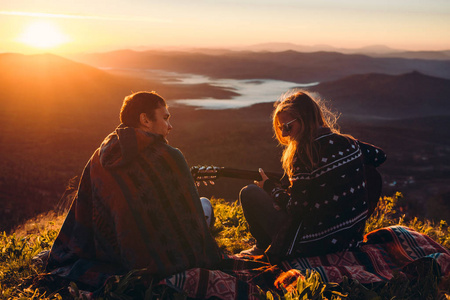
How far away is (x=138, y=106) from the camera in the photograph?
11.2 feet

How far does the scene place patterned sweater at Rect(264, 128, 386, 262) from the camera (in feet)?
11.5

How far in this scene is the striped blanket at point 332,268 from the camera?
A: 3245 mm

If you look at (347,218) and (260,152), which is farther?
(260,152)

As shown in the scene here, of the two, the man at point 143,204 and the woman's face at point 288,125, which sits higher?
the woman's face at point 288,125

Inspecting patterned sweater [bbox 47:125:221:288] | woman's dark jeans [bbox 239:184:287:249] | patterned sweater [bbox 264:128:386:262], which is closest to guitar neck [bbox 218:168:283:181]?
woman's dark jeans [bbox 239:184:287:249]

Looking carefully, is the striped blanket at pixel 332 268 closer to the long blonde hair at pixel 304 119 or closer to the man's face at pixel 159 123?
the long blonde hair at pixel 304 119

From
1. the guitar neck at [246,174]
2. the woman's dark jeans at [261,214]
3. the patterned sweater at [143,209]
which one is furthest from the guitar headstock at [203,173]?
the patterned sweater at [143,209]

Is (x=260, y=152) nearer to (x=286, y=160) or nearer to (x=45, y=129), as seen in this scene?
(x=45, y=129)

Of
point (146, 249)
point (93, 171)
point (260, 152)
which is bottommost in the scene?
point (260, 152)

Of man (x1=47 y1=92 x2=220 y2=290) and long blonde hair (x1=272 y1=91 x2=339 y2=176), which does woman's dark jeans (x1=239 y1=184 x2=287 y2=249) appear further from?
man (x1=47 y1=92 x2=220 y2=290)

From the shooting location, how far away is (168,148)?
3.38m

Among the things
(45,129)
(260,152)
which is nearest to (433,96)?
(260,152)

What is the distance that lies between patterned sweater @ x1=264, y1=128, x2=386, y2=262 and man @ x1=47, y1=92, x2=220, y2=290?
88 centimetres

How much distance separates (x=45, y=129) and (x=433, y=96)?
79.2 metres
